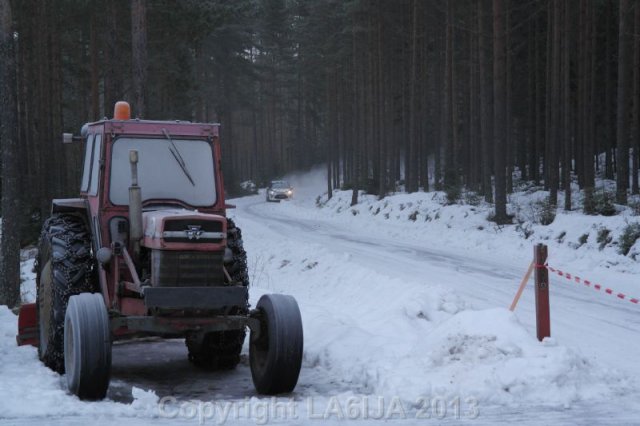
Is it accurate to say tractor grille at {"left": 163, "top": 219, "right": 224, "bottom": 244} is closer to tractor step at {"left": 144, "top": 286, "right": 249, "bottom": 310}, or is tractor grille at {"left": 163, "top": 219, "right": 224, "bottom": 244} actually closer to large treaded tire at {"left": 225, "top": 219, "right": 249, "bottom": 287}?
tractor step at {"left": 144, "top": 286, "right": 249, "bottom": 310}

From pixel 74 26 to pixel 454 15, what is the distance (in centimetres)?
1844

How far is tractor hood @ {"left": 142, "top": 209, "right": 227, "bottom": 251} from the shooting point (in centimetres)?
666

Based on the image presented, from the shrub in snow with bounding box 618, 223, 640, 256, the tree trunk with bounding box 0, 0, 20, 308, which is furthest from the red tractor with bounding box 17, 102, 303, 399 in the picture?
the shrub in snow with bounding box 618, 223, 640, 256

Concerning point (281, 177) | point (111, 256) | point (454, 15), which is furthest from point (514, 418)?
point (281, 177)

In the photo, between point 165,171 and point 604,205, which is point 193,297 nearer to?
point 165,171

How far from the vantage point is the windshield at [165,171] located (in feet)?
25.2

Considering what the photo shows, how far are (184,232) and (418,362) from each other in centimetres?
285

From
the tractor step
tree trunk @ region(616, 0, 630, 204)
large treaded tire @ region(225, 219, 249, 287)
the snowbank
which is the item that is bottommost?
the snowbank

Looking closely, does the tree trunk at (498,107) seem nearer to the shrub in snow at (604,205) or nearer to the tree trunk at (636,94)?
the shrub in snow at (604,205)

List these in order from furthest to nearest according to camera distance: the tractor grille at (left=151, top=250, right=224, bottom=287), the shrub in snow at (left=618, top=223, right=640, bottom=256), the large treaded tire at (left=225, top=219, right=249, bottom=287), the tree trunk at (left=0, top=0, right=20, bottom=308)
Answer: the shrub in snow at (left=618, top=223, right=640, bottom=256) < the tree trunk at (left=0, top=0, right=20, bottom=308) < the large treaded tire at (left=225, top=219, right=249, bottom=287) < the tractor grille at (left=151, top=250, right=224, bottom=287)

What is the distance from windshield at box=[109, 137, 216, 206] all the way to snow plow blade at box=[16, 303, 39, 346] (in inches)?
98.6

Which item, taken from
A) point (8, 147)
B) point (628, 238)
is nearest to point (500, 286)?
point (628, 238)

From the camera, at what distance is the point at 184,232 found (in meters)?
6.70

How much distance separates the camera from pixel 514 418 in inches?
229
